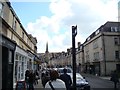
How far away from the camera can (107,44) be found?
2052 inches

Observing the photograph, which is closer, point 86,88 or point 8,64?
point 8,64

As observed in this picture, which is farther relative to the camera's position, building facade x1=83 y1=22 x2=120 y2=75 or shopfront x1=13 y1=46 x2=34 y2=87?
building facade x1=83 y1=22 x2=120 y2=75

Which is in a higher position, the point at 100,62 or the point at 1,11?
the point at 1,11

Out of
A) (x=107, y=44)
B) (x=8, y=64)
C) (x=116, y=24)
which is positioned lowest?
(x=8, y=64)

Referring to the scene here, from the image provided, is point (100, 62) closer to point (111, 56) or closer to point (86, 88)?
point (111, 56)

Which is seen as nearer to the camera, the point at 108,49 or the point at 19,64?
the point at 19,64

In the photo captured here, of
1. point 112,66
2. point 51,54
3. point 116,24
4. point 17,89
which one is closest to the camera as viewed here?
point 17,89

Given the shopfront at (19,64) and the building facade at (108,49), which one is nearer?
the shopfront at (19,64)

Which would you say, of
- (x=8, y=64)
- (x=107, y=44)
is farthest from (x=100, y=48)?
(x=8, y=64)

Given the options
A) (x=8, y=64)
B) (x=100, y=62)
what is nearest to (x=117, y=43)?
(x=100, y=62)

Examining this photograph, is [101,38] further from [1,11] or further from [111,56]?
[1,11]

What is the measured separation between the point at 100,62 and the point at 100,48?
3.15 metres

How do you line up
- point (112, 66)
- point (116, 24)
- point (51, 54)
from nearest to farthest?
1. point (112, 66)
2. point (116, 24)
3. point (51, 54)

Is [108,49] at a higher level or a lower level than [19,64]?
higher
